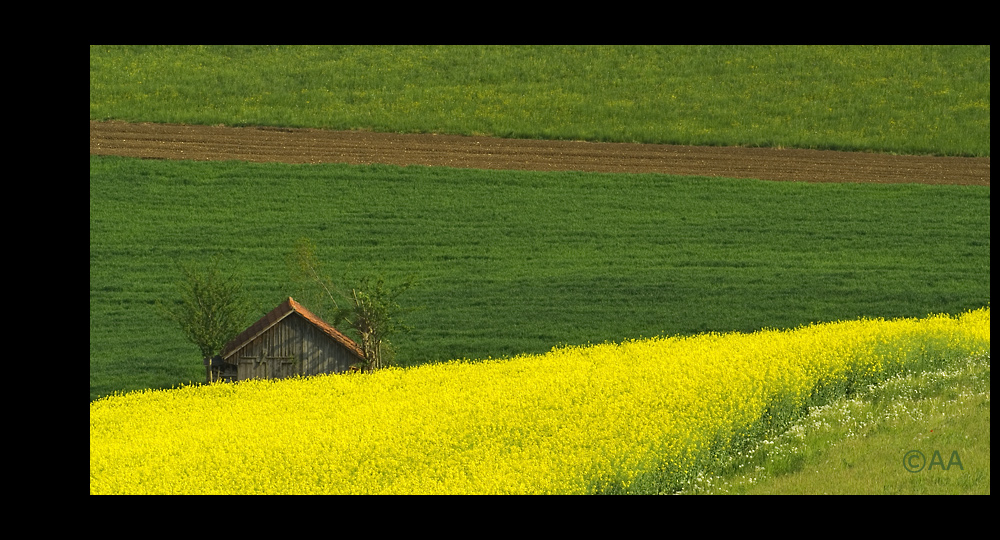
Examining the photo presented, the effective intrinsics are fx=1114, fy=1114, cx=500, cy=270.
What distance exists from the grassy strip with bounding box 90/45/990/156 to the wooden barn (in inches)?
854

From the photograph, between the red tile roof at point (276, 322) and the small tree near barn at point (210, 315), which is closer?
the red tile roof at point (276, 322)

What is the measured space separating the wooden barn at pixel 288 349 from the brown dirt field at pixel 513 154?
17835mm

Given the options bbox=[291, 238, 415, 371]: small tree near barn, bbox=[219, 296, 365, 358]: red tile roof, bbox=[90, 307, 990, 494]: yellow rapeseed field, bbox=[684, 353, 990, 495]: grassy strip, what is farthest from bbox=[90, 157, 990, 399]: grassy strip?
bbox=[684, 353, 990, 495]: grassy strip

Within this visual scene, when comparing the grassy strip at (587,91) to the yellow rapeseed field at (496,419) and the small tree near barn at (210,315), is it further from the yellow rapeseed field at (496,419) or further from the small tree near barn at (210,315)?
the yellow rapeseed field at (496,419)

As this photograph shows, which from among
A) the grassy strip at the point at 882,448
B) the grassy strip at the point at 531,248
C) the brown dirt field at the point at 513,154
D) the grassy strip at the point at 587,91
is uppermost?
the grassy strip at the point at 587,91

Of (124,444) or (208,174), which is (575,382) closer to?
(124,444)

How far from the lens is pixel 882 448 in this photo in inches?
505

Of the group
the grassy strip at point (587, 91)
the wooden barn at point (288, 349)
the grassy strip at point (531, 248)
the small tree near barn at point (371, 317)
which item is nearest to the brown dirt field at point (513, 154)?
the grassy strip at point (587, 91)

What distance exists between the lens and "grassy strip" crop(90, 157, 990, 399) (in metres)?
26.0

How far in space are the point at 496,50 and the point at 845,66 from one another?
16009mm

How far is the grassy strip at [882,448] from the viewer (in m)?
11.8

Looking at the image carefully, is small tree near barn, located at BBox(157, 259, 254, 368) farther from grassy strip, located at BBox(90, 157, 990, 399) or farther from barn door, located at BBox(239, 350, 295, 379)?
grassy strip, located at BBox(90, 157, 990, 399)

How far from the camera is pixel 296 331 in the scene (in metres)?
21.2

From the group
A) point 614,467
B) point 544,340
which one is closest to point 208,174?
point 544,340
